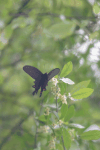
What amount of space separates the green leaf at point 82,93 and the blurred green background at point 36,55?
129 millimetres

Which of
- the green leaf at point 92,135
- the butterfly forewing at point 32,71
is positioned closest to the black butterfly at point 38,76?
the butterfly forewing at point 32,71

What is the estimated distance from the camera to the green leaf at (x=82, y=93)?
0.33 meters

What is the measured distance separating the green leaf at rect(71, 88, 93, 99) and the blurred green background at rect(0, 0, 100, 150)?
0.13m

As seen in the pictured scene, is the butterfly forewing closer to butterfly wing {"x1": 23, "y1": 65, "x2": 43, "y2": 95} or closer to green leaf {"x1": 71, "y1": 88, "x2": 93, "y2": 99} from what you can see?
butterfly wing {"x1": 23, "y1": 65, "x2": 43, "y2": 95}

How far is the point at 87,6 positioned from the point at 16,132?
103cm

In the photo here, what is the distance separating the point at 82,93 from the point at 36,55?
818 mm

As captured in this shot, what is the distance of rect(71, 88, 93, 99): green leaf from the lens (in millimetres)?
329

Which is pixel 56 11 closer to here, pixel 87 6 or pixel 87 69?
pixel 87 6

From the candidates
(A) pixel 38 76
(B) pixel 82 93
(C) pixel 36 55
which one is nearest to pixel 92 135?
(B) pixel 82 93

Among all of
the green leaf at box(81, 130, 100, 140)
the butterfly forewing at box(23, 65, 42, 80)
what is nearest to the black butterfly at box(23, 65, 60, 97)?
the butterfly forewing at box(23, 65, 42, 80)

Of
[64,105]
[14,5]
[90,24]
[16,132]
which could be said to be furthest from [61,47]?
[16,132]

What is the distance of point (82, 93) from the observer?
1.12 feet

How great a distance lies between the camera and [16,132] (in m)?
0.86

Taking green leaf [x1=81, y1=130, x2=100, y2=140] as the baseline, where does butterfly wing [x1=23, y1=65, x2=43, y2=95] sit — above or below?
above
